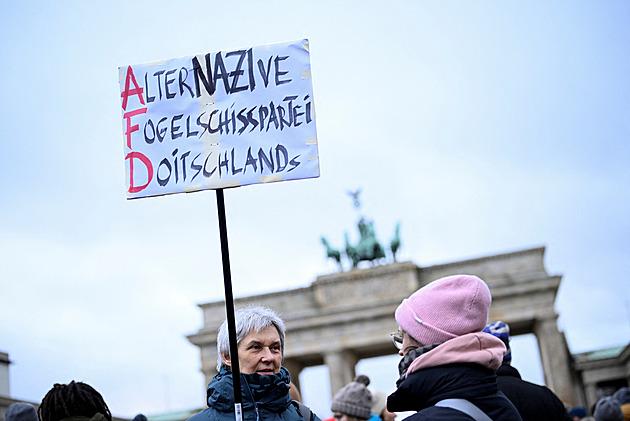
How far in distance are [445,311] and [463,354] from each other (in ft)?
0.67

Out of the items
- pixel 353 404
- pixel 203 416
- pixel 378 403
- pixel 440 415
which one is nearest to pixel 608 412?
pixel 378 403

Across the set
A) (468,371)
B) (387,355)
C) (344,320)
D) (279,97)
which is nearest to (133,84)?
(279,97)

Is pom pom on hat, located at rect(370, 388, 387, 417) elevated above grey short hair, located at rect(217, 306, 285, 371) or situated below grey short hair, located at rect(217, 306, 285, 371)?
below

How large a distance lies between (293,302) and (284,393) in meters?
33.4

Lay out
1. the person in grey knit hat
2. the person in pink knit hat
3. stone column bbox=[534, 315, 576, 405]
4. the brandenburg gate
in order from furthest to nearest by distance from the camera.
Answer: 1. the brandenburg gate
2. stone column bbox=[534, 315, 576, 405]
3. the person in grey knit hat
4. the person in pink knit hat

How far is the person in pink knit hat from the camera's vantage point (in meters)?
2.91

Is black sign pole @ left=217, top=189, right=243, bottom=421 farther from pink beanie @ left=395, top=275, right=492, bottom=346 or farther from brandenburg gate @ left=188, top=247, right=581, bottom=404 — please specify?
brandenburg gate @ left=188, top=247, right=581, bottom=404

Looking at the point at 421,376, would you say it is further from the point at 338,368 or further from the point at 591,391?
the point at 591,391

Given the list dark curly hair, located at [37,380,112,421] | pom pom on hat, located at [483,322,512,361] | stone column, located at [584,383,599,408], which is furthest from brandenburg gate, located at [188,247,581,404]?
dark curly hair, located at [37,380,112,421]

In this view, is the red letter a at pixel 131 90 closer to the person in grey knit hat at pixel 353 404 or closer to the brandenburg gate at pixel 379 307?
the person in grey knit hat at pixel 353 404

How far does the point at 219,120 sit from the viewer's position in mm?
4211

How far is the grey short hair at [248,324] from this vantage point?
13.7 ft

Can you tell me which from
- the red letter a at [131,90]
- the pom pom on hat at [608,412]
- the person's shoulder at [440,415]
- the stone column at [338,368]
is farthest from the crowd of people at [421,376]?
the stone column at [338,368]

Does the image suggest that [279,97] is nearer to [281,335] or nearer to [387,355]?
[281,335]
